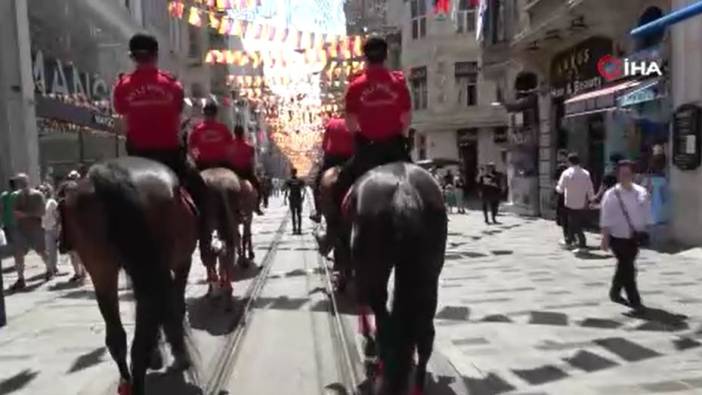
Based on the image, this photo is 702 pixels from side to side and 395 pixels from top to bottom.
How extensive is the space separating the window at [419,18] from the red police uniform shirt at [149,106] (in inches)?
1510

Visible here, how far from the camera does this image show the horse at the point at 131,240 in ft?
16.1

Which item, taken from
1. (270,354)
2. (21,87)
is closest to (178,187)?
(270,354)

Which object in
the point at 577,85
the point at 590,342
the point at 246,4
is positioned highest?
the point at 246,4

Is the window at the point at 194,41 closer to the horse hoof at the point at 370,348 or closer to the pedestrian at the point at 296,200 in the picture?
the pedestrian at the point at 296,200

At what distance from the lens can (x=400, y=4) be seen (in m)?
48.8

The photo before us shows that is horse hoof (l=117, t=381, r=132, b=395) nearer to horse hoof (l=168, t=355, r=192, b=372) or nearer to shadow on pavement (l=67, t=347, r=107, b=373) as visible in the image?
horse hoof (l=168, t=355, r=192, b=372)

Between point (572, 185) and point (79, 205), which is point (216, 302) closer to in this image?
point (79, 205)

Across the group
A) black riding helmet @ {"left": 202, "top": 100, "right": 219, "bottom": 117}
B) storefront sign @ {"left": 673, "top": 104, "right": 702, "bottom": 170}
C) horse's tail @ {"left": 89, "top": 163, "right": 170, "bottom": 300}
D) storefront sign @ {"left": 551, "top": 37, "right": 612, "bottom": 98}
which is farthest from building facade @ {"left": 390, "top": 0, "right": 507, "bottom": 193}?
horse's tail @ {"left": 89, "top": 163, "right": 170, "bottom": 300}

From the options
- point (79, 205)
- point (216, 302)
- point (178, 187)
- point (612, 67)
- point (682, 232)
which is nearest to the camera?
point (79, 205)

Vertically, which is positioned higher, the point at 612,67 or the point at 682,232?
the point at 612,67

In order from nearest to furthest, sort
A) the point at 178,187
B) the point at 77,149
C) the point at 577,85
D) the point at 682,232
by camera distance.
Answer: the point at 178,187 < the point at 682,232 < the point at 577,85 < the point at 77,149

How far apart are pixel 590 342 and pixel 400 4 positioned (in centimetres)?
4377

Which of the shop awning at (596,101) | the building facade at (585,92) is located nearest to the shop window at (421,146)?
the building facade at (585,92)

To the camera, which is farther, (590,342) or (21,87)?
(21,87)
